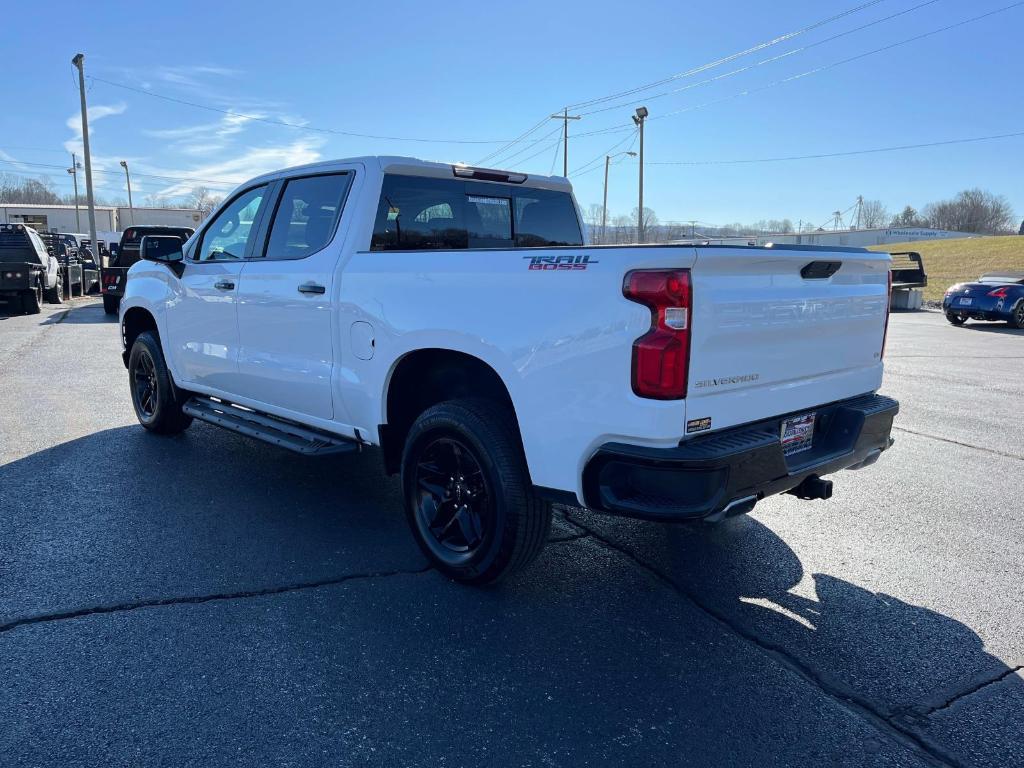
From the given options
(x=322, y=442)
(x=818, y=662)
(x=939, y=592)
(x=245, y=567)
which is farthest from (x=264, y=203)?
(x=939, y=592)

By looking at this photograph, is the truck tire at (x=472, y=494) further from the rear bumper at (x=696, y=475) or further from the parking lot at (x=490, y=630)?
the rear bumper at (x=696, y=475)

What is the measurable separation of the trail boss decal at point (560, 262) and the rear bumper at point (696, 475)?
2.39 ft

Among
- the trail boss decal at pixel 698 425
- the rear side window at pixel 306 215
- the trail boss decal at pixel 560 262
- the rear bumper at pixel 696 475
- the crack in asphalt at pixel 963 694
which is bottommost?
the crack in asphalt at pixel 963 694

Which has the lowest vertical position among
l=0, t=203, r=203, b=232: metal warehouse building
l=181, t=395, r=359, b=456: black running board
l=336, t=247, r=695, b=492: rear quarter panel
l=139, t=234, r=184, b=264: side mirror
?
l=181, t=395, r=359, b=456: black running board

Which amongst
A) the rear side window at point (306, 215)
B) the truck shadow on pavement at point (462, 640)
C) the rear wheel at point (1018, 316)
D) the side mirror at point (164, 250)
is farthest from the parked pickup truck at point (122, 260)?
the rear wheel at point (1018, 316)

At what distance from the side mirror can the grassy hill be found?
1167 inches

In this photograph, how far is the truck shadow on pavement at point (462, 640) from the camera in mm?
2623

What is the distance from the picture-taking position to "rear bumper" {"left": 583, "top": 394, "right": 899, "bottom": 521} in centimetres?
285

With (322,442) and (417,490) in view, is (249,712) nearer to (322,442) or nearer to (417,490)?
(417,490)

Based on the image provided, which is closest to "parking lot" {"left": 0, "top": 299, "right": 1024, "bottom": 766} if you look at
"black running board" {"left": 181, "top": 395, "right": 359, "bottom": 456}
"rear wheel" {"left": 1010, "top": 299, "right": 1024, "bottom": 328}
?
"black running board" {"left": 181, "top": 395, "right": 359, "bottom": 456}

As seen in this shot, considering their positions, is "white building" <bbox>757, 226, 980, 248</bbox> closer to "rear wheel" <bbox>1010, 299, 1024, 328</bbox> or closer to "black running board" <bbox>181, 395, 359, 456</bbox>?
"rear wheel" <bbox>1010, 299, 1024, 328</bbox>

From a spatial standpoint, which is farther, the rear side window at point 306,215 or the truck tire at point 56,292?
the truck tire at point 56,292

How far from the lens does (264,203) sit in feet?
16.8

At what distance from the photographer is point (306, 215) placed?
187 inches
